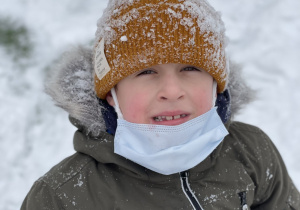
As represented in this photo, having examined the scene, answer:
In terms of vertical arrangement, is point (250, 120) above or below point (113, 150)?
above

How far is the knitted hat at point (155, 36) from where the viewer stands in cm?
125

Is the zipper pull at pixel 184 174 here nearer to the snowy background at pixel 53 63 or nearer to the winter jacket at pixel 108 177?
the winter jacket at pixel 108 177

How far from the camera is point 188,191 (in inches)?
55.6

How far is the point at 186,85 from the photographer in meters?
1.30

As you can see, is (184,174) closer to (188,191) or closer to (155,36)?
(188,191)

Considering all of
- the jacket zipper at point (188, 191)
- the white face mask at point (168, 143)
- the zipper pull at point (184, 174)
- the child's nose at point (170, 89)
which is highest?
the child's nose at point (170, 89)

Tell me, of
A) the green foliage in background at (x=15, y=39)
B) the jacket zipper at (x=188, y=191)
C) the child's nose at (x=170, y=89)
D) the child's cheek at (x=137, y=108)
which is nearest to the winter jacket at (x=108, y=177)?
the jacket zipper at (x=188, y=191)

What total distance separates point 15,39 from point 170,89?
87.6 inches

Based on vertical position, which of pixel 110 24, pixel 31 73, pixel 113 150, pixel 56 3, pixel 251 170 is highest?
pixel 56 3

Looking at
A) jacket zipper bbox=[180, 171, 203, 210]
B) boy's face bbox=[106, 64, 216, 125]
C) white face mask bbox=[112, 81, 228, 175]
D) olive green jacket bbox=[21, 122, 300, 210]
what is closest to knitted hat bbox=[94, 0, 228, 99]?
boy's face bbox=[106, 64, 216, 125]

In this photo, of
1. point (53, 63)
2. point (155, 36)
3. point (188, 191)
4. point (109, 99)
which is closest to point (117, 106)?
point (109, 99)

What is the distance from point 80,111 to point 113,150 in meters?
0.19

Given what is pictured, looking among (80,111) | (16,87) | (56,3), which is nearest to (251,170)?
(80,111)

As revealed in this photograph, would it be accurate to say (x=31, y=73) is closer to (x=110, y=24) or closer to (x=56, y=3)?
(x=56, y=3)
